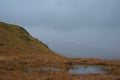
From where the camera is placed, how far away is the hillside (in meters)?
73.2

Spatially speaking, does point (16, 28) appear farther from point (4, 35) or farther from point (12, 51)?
point (12, 51)

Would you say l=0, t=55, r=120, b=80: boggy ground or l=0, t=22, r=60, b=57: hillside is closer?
l=0, t=55, r=120, b=80: boggy ground

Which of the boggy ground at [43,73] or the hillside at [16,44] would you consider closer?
the boggy ground at [43,73]

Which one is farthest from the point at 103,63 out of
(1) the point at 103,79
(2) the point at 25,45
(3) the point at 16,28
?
(3) the point at 16,28

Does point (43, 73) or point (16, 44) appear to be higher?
point (16, 44)

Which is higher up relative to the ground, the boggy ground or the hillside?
the hillside

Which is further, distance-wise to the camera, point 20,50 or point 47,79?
point 20,50

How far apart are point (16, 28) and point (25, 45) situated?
15.3m

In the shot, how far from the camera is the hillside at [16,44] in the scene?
7325cm

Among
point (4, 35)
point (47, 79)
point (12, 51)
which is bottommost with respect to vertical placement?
point (47, 79)

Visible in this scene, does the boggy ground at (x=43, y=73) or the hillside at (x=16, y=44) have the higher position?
the hillside at (x=16, y=44)

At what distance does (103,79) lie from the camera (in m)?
23.4

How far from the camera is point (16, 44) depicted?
79188 millimetres

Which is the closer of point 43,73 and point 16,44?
point 43,73
